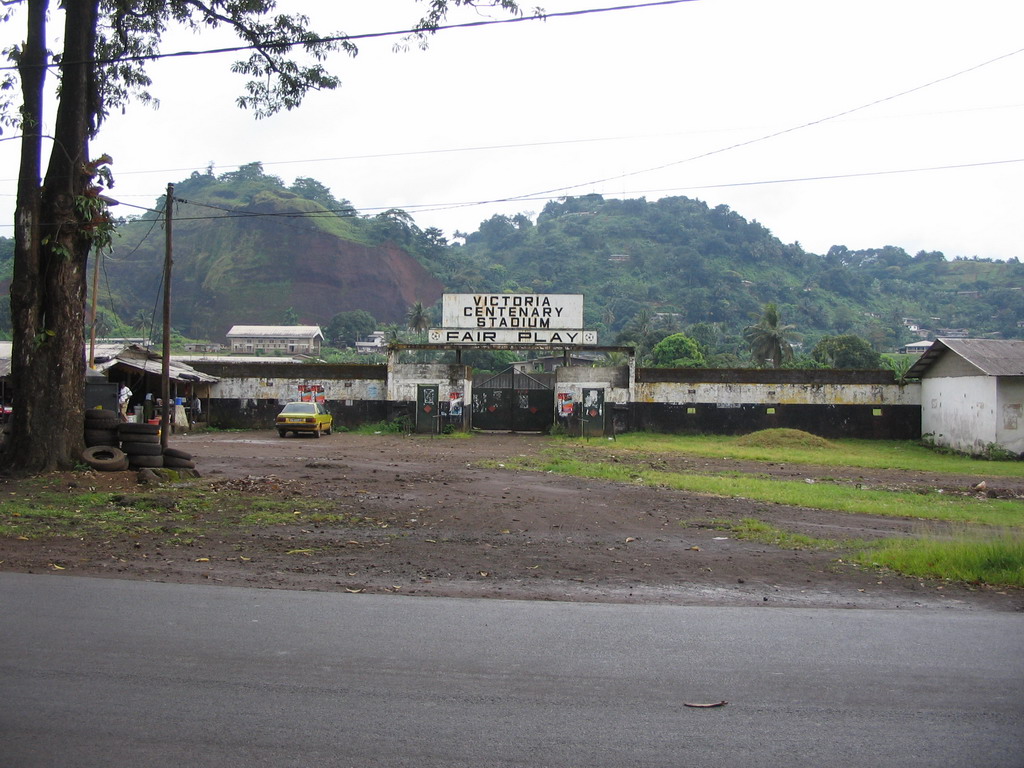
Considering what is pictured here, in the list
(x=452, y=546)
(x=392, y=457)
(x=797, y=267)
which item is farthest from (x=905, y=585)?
(x=797, y=267)

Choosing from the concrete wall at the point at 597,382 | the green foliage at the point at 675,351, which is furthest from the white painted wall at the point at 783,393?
the green foliage at the point at 675,351

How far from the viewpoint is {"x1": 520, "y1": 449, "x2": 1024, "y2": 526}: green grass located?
14.3 metres

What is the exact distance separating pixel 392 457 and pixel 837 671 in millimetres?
18816

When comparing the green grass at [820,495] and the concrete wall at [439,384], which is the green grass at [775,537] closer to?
the green grass at [820,495]

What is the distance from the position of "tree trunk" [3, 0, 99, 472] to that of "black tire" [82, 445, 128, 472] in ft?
0.84

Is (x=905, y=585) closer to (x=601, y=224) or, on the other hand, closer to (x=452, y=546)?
(x=452, y=546)

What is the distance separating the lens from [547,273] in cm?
15388

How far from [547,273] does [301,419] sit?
124 m

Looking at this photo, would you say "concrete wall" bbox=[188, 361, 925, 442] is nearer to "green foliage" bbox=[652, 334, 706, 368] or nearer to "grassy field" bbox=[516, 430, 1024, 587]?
"grassy field" bbox=[516, 430, 1024, 587]

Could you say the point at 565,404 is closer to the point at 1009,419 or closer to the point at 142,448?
the point at 1009,419

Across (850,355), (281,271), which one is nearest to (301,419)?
(850,355)

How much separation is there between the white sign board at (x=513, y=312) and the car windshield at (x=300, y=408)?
6950 millimetres

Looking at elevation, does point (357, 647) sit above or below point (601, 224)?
below

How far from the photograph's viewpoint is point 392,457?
23.8m
